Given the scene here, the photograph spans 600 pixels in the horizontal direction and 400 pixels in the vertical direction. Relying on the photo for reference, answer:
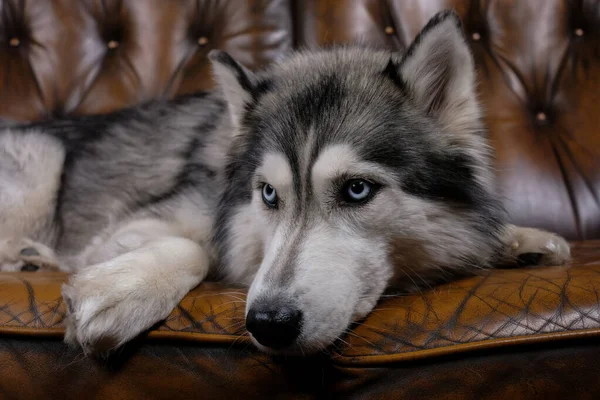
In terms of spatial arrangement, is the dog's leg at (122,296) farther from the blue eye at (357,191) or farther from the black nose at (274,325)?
the blue eye at (357,191)

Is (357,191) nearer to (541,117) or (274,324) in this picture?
(274,324)

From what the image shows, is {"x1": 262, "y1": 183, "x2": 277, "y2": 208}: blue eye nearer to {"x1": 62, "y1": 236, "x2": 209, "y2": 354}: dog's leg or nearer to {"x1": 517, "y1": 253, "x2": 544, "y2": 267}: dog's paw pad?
{"x1": 62, "y1": 236, "x2": 209, "y2": 354}: dog's leg

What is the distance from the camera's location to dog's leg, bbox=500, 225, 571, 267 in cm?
154

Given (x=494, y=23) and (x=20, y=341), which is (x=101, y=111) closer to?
(x=20, y=341)

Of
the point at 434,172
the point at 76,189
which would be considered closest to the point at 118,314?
the point at 434,172

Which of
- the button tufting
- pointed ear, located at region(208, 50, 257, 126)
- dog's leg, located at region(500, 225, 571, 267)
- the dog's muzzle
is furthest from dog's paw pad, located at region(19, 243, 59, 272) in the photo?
the button tufting

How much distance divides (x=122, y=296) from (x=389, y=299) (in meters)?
0.63

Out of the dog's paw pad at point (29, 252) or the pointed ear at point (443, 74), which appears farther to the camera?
the dog's paw pad at point (29, 252)

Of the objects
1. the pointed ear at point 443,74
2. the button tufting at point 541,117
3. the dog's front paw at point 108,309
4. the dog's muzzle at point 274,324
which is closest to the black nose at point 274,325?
the dog's muzzle at point 274,324

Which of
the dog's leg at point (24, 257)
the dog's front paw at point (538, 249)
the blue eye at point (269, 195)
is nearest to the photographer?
the blue eye at point (269, 195)

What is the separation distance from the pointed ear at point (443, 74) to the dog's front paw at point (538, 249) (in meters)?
0.42

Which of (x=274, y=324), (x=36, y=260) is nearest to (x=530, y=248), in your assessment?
(x=274, y=324)

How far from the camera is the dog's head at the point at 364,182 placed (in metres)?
1.21

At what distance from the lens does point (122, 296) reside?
122 centimetres
